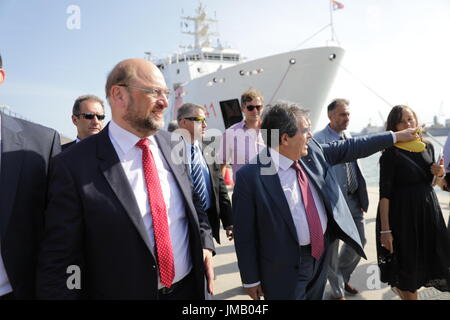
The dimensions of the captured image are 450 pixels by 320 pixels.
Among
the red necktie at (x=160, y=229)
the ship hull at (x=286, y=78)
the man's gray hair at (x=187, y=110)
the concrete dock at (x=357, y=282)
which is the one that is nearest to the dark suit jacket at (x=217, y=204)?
the man's gray hair at (x=187, y=110)

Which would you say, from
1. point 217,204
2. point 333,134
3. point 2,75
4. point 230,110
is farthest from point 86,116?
point 230,110

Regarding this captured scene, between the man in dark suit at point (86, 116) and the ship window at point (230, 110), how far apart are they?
12612 mm

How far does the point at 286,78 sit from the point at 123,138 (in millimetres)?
14370

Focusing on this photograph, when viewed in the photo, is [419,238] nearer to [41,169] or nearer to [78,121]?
[41,169]

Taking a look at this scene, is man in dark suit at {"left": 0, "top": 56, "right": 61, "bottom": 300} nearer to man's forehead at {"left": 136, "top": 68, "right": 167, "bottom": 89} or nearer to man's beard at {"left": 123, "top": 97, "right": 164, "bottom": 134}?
man's beard at {"left": 123, "top": 97, "right": 164, "bottom": 134}

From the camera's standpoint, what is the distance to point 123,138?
66.9 inches

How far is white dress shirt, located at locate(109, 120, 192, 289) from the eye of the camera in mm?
1650

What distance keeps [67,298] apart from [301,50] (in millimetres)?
14945

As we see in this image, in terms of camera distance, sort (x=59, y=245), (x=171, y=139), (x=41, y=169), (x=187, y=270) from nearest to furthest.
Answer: (x=59, y=245)
(x=41, y=169)
(x=187, y=270)
(x=171, y=139)

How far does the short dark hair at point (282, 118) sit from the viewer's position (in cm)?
202

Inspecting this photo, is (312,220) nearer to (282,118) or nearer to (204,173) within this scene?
(282,118)

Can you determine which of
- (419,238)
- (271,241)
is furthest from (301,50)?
(271,241)

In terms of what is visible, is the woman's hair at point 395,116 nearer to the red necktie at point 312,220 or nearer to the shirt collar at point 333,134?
the shirt collar at point 333,134

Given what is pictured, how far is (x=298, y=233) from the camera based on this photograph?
1.99m
